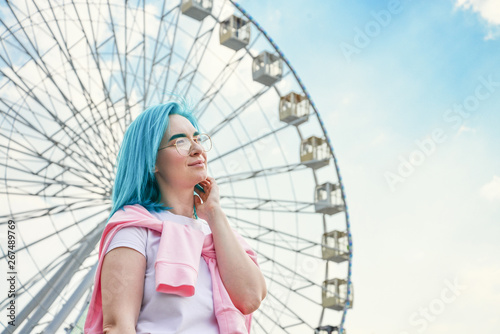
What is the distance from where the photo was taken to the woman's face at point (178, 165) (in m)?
2.14

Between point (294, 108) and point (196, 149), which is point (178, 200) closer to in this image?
point (196, 149)

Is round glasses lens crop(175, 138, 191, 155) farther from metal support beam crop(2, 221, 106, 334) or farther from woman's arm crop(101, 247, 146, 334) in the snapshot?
metal support beam crop(2, 221, 106, 334)

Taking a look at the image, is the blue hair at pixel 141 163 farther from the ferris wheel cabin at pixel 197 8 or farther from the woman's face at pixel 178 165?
the ferris wheel cabin at pixel 197 8

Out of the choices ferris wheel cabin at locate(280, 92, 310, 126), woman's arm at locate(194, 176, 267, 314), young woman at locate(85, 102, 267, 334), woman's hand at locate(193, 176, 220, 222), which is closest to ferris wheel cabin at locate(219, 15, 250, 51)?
ferris wheel cabin at locate(280, 92, 310, 126)

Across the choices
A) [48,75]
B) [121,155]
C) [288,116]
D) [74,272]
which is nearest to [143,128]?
[121,155]

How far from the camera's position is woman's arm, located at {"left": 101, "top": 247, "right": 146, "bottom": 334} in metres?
1.73

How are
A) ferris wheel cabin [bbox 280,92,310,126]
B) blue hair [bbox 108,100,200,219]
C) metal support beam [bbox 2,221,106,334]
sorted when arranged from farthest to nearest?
ferris wheel cabin [bbox 280,92,310,126] → metal support beam [bbox 2,221,106,334] → blue hair [bbox 108,100,200,219]

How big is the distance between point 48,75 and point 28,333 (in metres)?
4.79

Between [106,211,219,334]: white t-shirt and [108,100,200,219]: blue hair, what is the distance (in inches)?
7.9

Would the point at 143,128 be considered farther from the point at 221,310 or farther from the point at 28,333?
the point at 28,333

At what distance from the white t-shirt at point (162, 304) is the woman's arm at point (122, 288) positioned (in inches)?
0.9

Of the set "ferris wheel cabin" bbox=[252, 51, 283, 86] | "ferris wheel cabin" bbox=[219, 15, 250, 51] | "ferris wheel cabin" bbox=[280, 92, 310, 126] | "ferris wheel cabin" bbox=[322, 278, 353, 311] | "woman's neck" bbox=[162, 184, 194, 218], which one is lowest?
"ferris wheel cabin" bbox=[322, 278, 353, 311]

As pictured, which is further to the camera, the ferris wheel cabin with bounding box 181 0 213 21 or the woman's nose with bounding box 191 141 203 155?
the ferris wheel cabin with bounding box 181 0 213 21

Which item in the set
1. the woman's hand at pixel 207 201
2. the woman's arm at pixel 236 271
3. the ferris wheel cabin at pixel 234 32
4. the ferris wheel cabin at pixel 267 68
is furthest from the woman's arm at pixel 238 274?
the ferris wheel cabin at pixel 267 68
